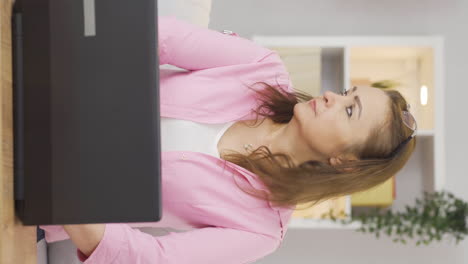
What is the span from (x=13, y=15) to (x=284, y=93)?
746 millimetres

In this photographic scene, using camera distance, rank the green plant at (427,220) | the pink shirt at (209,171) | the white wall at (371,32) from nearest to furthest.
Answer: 1. the pink shirt at (209,171)
2. the green plant at (427,220)
3. the white wall at (371,32)

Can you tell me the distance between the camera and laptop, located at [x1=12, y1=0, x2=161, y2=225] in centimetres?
75

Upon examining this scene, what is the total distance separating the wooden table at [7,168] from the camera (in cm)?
69

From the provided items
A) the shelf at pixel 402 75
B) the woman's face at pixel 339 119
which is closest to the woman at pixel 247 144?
the woman's face at pixel 339 119

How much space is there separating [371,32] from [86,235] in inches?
79.4

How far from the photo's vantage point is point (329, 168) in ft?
4.16

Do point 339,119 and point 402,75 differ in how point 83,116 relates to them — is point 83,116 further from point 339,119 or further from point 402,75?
point 402,75

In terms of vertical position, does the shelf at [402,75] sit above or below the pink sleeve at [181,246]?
above

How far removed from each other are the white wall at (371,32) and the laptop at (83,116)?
73.2 inches

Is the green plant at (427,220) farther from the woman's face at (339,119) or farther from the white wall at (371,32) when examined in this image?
the woman's face at (339,119)

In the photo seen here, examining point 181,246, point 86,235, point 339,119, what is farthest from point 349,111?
point 86,235

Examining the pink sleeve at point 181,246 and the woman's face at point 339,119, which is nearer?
the pink sleeve at point 181,246

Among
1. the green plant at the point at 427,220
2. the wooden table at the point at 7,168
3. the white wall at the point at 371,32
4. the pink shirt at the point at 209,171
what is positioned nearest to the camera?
the wooden table at the point at 7,168

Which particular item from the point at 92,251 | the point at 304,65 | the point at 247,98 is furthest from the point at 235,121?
the point at 304,65
